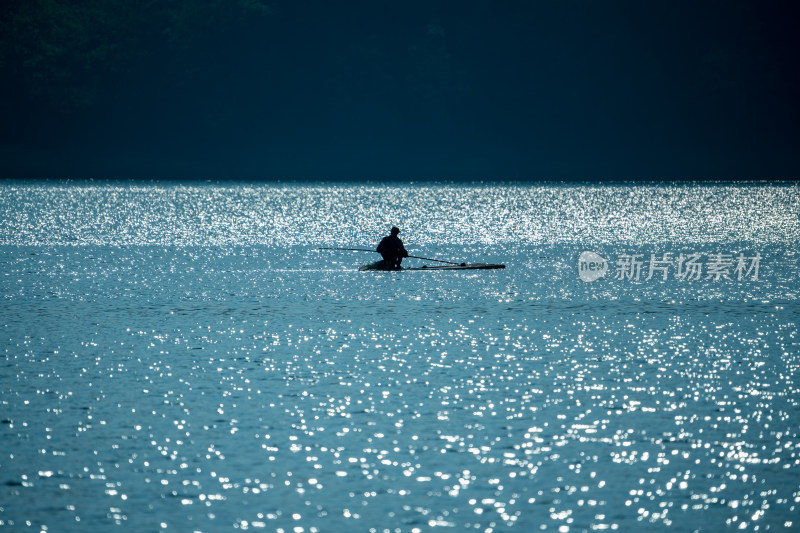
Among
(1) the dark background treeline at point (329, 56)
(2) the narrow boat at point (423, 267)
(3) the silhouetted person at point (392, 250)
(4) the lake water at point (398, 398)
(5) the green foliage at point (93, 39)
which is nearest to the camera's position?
(4) the lake water at point (398, 398)

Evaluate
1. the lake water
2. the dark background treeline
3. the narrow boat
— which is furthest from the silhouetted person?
the dark background treeline

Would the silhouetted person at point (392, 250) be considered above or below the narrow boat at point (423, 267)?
above

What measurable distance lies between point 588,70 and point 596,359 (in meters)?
177

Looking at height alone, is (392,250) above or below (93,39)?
below

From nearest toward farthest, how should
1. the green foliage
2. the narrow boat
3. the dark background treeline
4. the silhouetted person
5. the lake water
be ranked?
the lake water < the silhouetted person < the narrow boat < the green foliage < the dark background treeline

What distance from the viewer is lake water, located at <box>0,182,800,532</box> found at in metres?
15.3

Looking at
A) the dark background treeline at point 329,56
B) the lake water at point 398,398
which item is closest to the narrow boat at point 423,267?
the lake water at point 398,398

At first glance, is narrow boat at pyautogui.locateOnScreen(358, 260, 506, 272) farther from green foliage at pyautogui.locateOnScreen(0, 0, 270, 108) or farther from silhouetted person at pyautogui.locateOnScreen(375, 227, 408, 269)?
green foliage at pyautogui.locateOnScreen(0, 0, 270, 108)

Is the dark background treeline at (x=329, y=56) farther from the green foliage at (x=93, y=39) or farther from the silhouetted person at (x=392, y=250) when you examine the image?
the silhouetted person at (x=392, y=250)

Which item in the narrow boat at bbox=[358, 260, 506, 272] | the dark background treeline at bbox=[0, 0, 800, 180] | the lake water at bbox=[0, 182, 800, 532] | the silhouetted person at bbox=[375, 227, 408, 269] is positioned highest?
the dark background treeline at bbox=[0, 0, 800, 180]

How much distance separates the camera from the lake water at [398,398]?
15.3 meters

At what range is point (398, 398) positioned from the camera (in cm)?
2180

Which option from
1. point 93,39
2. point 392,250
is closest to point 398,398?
point 392,250

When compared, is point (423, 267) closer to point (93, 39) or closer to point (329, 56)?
point (329, 56)
